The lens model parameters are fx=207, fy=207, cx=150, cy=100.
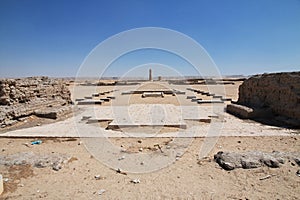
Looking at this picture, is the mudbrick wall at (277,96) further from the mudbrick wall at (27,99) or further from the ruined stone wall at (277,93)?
the mudbrick wall at (27,99)

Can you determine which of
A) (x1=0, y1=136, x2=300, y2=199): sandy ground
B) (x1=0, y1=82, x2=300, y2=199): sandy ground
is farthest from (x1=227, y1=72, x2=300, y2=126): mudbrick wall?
(x1=0, y1=136, x2=300, y2=199): sandy ground

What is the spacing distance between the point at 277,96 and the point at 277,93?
136mm

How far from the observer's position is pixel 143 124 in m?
7.66

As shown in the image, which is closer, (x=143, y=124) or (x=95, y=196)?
(x=95, y=196)

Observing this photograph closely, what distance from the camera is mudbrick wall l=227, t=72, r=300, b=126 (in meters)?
8.20

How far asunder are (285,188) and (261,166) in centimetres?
70

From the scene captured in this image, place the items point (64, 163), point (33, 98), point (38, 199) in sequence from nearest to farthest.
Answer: point (38, 199) → point (64, 163) → point (33, 98)

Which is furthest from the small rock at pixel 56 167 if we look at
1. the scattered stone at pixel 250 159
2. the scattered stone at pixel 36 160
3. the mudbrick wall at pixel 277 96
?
the mudbrick wall at pixel 277 96

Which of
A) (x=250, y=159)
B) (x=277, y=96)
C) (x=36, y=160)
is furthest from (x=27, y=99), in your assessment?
(x=277, y=96)

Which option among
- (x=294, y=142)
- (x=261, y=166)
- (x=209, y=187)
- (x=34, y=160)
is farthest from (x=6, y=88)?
(x=294, y=142)

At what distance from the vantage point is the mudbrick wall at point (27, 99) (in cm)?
839

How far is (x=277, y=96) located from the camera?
368 inches

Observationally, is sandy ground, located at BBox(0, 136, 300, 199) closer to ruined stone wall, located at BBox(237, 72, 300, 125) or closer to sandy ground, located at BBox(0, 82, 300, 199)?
sandy ground, located at BBox(0, 82, 300, 199)

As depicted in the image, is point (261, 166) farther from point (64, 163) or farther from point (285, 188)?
point (64, 163)
